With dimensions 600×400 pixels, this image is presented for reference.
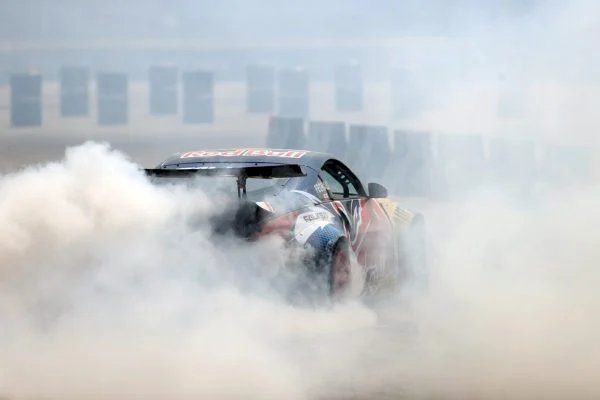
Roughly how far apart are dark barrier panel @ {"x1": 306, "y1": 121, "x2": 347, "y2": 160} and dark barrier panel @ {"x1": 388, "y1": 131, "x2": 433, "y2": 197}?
1.38 metres

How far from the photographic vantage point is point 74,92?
29516 millimetres

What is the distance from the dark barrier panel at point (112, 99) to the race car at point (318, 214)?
17.6m

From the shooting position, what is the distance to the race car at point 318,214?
9055mm

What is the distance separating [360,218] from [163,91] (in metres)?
19.9

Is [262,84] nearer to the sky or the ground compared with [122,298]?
nearer to the sky

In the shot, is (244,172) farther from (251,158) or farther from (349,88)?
(349,88)

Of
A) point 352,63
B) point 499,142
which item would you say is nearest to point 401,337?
point 499,142

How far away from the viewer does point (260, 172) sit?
9023 millimetres

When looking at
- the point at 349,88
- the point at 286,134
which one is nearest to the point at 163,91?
the point at 349,88

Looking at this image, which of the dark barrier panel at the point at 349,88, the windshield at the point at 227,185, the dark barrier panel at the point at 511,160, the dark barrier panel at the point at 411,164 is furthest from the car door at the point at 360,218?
the dark barrier panel at the point at 349,88

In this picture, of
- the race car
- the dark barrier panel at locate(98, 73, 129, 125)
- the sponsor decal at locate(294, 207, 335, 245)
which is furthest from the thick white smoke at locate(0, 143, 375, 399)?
the dark barrier panel at locate(98, 73, 129, 125)

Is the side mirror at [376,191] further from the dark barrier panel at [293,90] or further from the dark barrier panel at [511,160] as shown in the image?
the dark barrier panel at [293,90]

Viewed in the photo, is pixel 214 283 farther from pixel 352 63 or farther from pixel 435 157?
pixel 352 63

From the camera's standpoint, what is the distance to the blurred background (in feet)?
57.5
